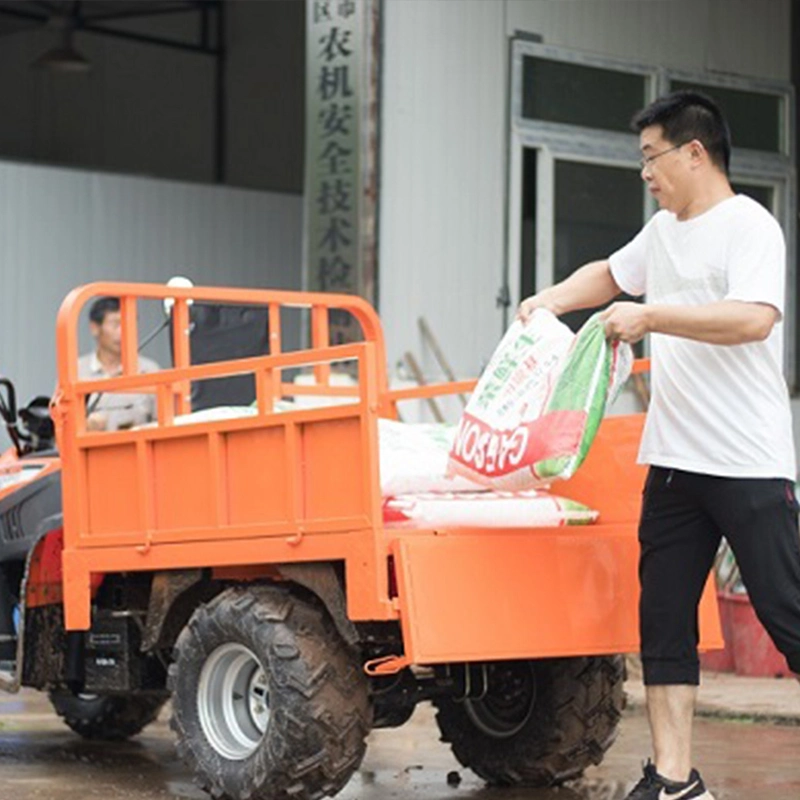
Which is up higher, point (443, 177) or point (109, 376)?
point (443, 177)

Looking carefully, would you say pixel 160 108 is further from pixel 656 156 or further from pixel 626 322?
pixel 626 322

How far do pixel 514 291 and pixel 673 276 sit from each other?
293 inches

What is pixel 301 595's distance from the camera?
6.66m

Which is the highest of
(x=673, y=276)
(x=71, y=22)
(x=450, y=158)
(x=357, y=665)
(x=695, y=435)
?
(x=71, y=22)

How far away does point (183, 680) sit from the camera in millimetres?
6883

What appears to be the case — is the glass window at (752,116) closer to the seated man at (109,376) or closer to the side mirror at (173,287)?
the seated man at (109,376)

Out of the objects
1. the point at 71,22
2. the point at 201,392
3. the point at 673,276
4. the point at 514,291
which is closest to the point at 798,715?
the point at 201,392

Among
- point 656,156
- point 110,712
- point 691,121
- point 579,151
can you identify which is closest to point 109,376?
point 110,712

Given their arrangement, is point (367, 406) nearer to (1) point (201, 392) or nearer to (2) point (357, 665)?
(2) point (357, 665)

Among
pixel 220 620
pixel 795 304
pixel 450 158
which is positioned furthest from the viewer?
pixel 795 304

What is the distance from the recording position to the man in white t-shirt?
600cm

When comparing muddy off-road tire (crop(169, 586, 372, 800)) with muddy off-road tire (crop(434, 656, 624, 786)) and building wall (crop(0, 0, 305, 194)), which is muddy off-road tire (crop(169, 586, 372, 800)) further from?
building wall (crop(0, 0, 305, 194))

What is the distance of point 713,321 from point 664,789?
1363 mm

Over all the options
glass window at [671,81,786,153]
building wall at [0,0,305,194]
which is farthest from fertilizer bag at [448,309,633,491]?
building wall at [0,0,305,194]
